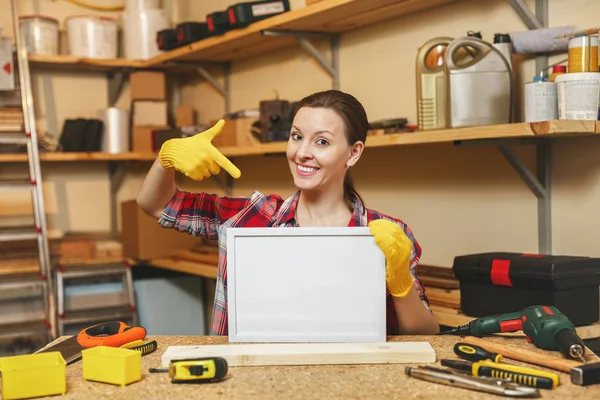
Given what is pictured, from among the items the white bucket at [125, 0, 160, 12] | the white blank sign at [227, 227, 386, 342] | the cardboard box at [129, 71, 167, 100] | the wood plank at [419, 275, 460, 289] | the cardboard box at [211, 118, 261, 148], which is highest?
the white bucket at [125, 0, 160, 12]

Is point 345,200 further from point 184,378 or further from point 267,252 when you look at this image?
point 184,378

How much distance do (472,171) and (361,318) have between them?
1326 mm

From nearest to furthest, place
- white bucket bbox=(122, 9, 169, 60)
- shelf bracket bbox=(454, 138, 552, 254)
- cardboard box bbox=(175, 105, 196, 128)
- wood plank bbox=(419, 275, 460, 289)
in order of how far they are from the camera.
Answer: shelf bracket bbox=(454, 138, 552, 254)
wood plank bbox=(419, 275, 460, 289)
white bucket bbox=(122, 9, 169, 60)
cardboard box bbox=(175, 105, 196, 128)

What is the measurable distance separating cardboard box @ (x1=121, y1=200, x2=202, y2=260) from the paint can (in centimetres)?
33

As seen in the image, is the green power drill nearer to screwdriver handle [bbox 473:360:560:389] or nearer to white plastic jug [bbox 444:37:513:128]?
screwdriver handle [bbox 473:360:560:389]

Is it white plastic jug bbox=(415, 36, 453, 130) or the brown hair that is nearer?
the brown hair

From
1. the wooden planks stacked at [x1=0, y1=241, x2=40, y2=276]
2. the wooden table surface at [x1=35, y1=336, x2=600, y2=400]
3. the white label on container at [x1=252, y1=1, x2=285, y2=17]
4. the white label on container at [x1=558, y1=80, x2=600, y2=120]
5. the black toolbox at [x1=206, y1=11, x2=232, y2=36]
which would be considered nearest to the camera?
the wooden table surface at [x1=35, y1=336, x2=600, y2=400]

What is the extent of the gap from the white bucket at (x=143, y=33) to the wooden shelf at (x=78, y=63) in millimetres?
87

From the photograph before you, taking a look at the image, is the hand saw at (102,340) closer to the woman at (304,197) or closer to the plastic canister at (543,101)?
the woman at (304,197)

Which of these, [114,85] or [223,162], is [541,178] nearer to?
[223,162]

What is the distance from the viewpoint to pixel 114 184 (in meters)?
4.44

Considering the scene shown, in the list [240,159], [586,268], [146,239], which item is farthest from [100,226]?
[586,268]

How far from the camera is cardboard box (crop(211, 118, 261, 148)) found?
336 centimetres

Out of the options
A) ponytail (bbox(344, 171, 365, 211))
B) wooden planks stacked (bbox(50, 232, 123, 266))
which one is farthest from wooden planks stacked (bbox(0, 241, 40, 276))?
ponytail (bbox(344, 171, 365, 211))
